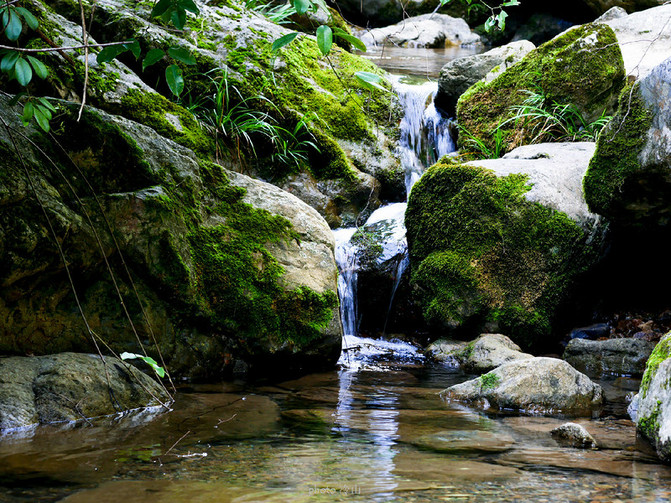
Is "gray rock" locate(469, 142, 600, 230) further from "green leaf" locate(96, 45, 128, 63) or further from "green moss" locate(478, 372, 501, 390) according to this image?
"green leaf" locate(96, 45, 128, 63)

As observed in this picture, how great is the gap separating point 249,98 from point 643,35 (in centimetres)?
540

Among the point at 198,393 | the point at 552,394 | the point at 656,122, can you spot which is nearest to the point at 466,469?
the point at 552,394

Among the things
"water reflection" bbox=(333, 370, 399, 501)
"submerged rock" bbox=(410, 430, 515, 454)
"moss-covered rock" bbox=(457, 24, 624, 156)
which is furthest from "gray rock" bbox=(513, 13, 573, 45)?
"submerged rock" bbox=(410, 430, 515, 454)

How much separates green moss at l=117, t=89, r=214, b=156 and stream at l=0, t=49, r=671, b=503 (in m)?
2.46

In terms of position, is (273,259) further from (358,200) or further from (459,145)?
(459,145)

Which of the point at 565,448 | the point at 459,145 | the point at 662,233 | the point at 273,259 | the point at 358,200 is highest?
the point at 459,145

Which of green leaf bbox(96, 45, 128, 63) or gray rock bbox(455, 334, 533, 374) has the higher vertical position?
green leaf bbox(96, 45, 128, 63)

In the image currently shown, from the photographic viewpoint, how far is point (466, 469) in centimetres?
259

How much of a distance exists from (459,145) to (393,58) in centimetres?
687

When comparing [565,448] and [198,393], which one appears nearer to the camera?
[565,448]

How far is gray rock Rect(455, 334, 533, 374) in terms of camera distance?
16.4ft

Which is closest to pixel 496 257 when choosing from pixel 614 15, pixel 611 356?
pixel 611 356

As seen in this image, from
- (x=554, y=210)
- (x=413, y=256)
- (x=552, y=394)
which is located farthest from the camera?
(x=413, y=256)

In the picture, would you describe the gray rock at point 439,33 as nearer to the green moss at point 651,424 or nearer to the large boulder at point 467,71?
the large boulder at point 467,71
